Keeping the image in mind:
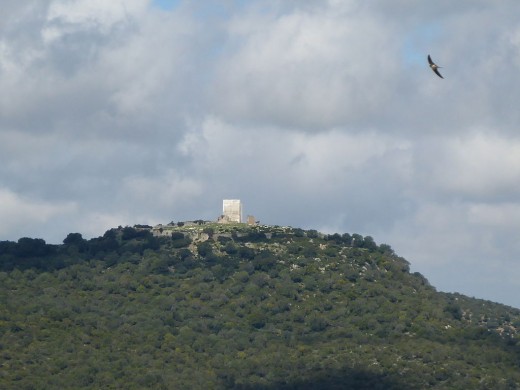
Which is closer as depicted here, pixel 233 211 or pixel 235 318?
pixel 235 318

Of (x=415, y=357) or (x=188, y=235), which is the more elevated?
(x=188, y=235)

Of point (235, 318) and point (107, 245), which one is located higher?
point (107, 245)

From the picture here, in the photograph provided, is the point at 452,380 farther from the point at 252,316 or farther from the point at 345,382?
the point at 252,316

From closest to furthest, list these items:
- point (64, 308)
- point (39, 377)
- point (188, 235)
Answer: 1. point (39, 377)
2. point (64, 308)
3. point (188, 235)

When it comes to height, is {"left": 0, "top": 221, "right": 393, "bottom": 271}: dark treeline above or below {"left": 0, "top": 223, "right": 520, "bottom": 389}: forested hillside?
above

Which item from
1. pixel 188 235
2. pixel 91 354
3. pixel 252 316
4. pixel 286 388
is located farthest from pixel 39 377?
pixel 188 235

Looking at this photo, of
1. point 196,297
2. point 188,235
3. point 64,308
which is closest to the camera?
point 64,308

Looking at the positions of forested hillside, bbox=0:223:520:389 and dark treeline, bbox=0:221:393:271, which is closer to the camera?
forested hillside, bbox=0:223:520:389

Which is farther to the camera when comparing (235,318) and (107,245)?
(107,245)
